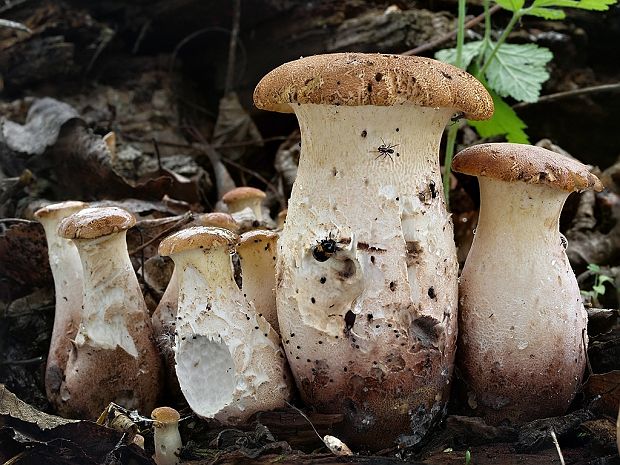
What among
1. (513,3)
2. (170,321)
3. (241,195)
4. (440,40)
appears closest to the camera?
(170,321)

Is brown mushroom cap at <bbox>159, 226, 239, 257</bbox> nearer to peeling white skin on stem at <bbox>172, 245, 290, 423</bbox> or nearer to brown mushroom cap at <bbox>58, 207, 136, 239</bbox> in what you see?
peeling white skin on stem at <bbox>172, 245, 290, 423</bbox>

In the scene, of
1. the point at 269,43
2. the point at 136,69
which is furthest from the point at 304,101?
the point at 136,69

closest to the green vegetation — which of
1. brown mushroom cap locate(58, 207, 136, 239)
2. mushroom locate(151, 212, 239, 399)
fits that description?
mushroom locate(151, 212, 239, 399)

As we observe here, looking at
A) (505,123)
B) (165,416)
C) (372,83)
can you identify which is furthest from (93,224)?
(505,123)

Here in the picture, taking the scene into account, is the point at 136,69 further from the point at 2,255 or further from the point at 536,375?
the point at 536,375

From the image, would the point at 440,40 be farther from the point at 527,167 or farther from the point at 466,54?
the point at 527,167

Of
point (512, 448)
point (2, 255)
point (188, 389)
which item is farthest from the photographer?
point (2, 255)
